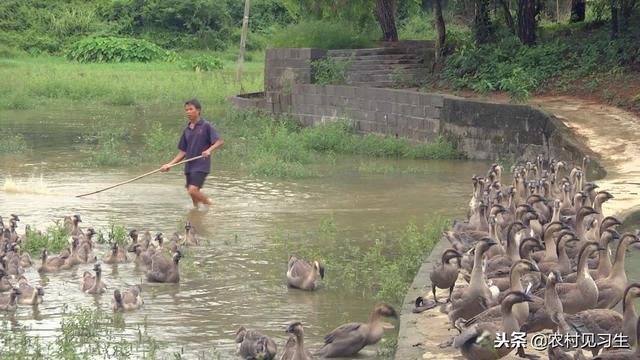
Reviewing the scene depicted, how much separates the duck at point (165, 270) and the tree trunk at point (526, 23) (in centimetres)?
1599

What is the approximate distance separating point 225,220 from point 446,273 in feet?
19.4

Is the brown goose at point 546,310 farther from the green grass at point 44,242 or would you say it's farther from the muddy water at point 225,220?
the green grass at point 44,242

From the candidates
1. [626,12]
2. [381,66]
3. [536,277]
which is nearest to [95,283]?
[536,277]

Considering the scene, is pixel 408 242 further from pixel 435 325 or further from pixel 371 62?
pixel 371 62

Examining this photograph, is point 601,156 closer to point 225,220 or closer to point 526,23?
point 225,220

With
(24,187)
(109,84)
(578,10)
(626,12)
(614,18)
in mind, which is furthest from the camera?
(109,84)

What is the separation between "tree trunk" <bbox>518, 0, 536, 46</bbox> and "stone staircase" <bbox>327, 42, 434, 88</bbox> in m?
2.17

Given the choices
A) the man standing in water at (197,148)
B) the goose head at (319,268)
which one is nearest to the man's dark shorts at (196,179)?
the man standing in water at (197,148)

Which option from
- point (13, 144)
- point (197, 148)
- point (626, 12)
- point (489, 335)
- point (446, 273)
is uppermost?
point (626, 12)

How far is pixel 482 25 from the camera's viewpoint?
27188 mm

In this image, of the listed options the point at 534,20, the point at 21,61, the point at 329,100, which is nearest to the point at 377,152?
the point at 329,100

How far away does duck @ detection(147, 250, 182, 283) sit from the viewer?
1238cm

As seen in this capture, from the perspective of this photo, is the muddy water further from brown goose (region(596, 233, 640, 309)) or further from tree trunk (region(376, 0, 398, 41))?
tree trunk (region(376, 0, 398, 41))

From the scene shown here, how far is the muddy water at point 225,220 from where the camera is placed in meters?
11.0
